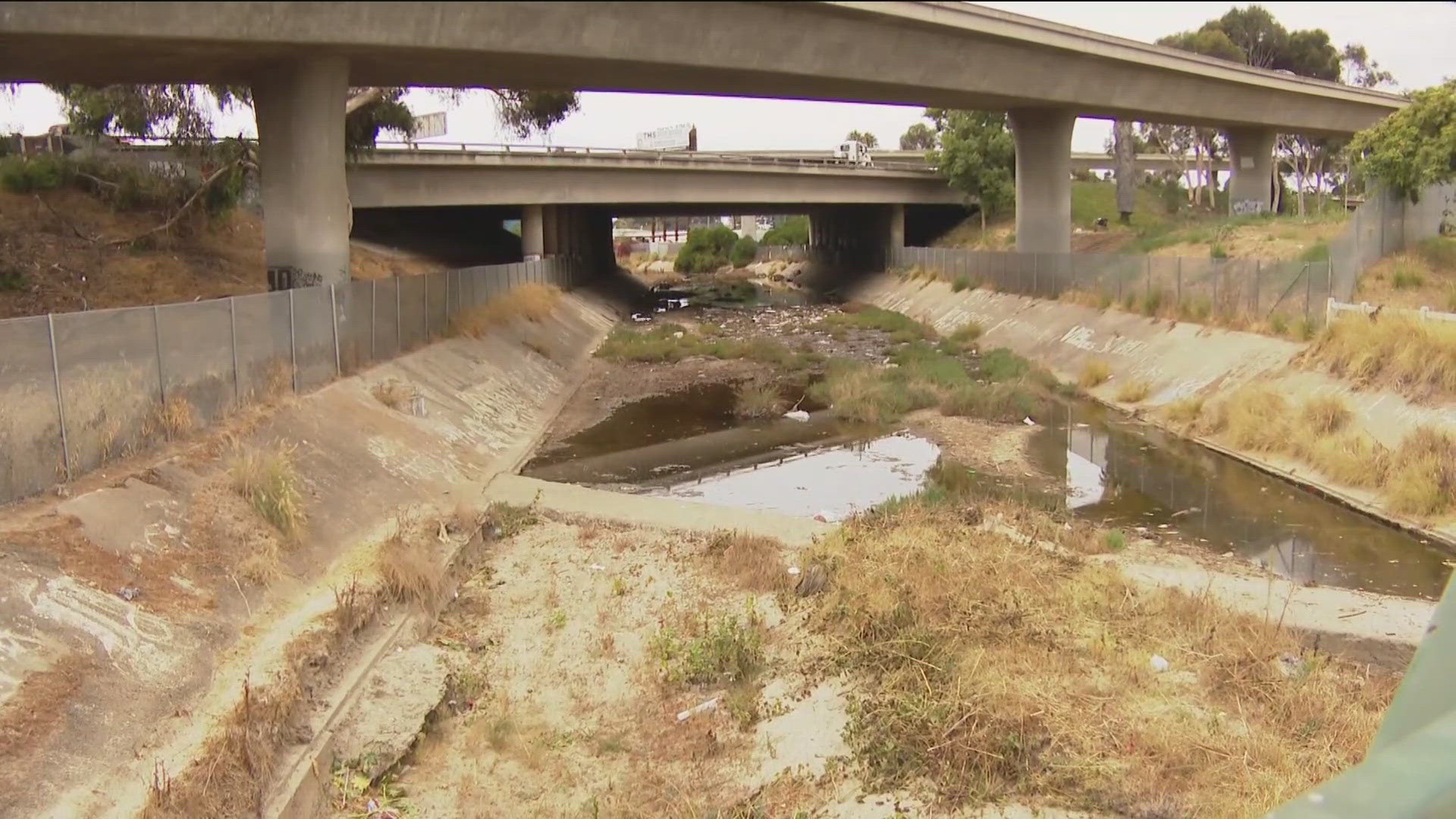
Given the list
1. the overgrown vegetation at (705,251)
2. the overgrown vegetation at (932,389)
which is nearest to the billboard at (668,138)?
the overgrown vegetation at (705,251)

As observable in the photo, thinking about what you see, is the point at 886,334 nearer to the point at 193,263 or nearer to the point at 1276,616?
the point at 193,263

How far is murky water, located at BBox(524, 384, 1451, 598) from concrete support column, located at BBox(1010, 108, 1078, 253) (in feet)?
52.0

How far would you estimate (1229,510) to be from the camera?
19219 mm

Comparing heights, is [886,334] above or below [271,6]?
below

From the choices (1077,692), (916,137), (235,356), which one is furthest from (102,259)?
(916,137)

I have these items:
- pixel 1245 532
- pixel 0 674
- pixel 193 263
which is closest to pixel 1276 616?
pixel 1245 532

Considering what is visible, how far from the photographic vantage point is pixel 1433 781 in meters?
2.08

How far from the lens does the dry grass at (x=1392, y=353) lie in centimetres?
2053

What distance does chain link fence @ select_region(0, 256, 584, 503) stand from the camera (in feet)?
39.4

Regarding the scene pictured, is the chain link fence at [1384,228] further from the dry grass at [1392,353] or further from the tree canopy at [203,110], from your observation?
the tree canopy at [203,110]

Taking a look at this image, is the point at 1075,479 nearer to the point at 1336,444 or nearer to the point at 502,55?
the point at 1336,444

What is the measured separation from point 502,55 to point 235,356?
9.04 m

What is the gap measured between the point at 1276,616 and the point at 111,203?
3359 cm

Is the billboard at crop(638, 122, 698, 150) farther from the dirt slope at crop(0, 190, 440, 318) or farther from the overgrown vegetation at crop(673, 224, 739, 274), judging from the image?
the dirt slope at crop(0, 190, 440, 318)
